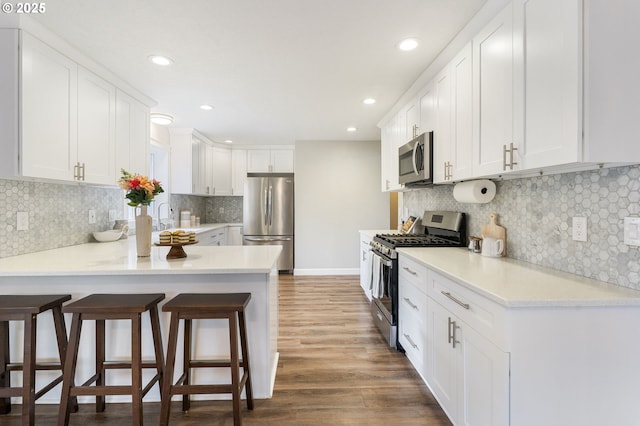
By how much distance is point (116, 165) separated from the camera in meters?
2.86

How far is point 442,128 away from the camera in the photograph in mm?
2510

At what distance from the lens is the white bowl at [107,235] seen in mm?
2977

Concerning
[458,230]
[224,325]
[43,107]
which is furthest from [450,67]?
[43,107]

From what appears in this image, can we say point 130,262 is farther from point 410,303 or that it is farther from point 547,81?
point 547,81

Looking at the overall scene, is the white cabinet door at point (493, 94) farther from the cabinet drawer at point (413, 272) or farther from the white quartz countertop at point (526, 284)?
the cabinet drawer at point (413, 272)

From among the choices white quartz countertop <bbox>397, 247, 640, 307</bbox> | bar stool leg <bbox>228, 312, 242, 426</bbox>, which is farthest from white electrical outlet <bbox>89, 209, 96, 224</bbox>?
white quartz countertop <bbox>397, 247, 640, 307</bbox>

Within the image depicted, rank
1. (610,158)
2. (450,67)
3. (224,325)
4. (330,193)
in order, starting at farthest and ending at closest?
(330,193) → (450,67) → (224,325) → (610,158)

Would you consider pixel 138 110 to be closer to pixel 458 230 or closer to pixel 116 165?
pixel 116 165

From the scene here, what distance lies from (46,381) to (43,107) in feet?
5.59

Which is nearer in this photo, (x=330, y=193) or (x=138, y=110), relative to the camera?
(x=138, y=110)

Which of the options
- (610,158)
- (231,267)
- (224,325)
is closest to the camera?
(610,158)

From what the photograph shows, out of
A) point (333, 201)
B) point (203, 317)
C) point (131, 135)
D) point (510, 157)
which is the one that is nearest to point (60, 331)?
point (203, 317)

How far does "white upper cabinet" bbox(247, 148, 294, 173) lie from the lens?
6.00 meters

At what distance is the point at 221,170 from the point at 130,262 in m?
3.98
